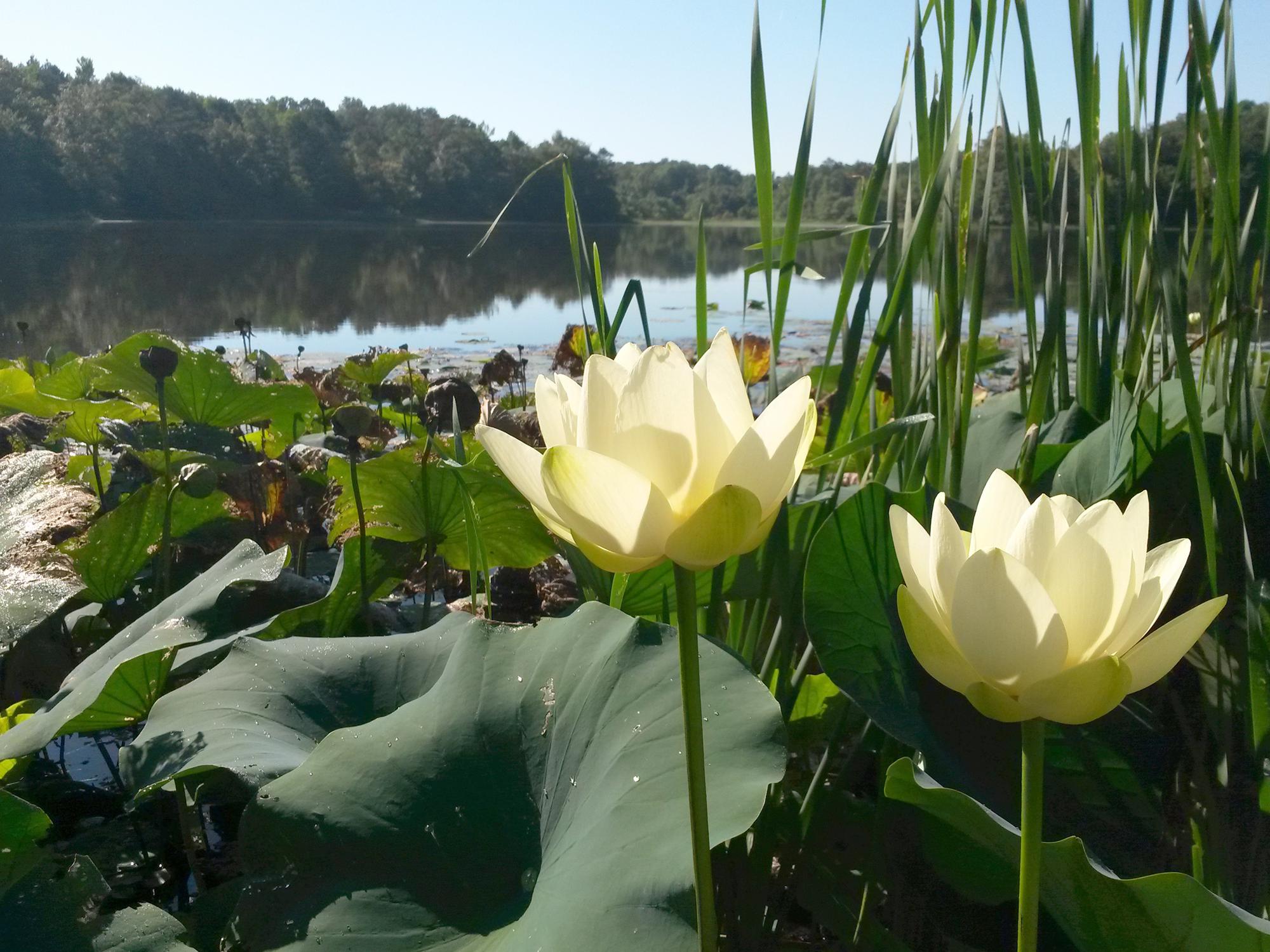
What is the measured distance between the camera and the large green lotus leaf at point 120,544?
99 cm

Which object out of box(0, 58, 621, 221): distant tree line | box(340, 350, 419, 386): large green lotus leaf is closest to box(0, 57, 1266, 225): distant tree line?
box(0, 58, 621, 221): distant tree line

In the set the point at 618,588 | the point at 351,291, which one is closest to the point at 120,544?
the point at 618,588

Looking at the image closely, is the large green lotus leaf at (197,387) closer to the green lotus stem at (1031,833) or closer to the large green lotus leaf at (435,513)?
the large green lotus leaf at (435,513)

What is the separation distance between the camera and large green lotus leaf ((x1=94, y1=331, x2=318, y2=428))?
1.34 m

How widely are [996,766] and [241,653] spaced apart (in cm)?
58

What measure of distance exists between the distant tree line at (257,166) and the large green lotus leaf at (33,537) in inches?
731

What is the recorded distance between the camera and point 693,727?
0.33 meters

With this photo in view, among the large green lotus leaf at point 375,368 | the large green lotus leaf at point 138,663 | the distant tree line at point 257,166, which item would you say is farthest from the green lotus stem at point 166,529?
the distant tree line at point 257,166

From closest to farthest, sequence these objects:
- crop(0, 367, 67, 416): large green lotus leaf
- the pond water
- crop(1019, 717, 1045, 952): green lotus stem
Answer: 1. crop(1019, 717, 1045, 952): green lotus stem
2. crop(0, 367, 67, 416): large green lotus leaf
3. the pond water

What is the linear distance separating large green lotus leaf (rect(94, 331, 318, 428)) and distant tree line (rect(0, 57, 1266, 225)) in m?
18.1

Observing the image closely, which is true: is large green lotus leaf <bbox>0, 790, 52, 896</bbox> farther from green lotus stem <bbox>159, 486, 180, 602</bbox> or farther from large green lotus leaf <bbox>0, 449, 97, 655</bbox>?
green lotus stem <bbox>159, 486, 180, 602</bbox>

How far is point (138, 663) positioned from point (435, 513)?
1.18 ft

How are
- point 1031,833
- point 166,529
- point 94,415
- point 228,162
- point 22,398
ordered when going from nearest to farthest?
point 1031,833, point 166,529, point 94,415, point 22,398, point 228,162

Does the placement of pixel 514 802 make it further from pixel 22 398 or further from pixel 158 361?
pixel 22 398
